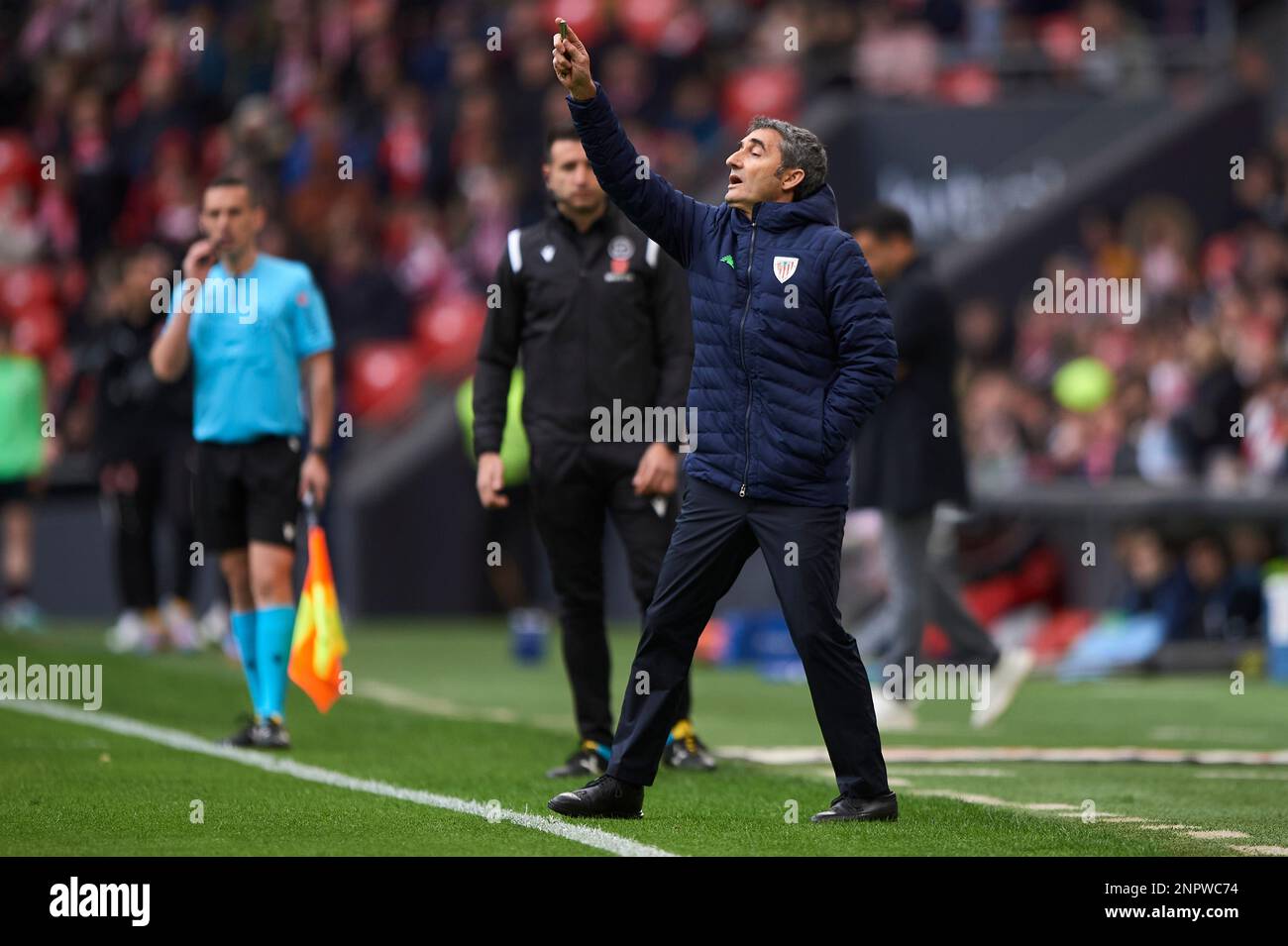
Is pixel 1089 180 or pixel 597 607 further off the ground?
pixel 1089 180

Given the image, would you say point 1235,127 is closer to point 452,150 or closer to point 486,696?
point 452,150

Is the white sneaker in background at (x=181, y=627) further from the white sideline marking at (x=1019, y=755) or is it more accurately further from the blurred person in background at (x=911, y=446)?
the white sideline marking at (x=1019, y=755)

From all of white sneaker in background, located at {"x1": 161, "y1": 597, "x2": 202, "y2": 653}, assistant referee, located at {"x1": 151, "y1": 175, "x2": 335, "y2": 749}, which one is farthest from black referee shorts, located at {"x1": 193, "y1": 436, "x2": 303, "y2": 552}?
white sneaker in background, located at {"x1": 161, "y1": 597, "x2": 202, "y2": 653}

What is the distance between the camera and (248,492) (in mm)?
10242

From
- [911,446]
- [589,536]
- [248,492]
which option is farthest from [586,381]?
[911,446]

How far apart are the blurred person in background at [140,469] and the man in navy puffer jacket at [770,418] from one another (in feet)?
29.6

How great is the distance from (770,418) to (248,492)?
10.5 ft

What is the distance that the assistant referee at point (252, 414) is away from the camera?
10156 millimetres

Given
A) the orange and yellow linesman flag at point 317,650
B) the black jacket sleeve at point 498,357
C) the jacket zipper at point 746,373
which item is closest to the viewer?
the jacket zipper at point 746,373

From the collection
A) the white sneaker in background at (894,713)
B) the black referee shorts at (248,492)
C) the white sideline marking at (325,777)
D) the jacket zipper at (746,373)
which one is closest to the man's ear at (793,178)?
the jacket zipper at (746,373)

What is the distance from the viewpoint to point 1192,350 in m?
18.0

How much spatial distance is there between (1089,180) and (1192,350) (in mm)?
4857
